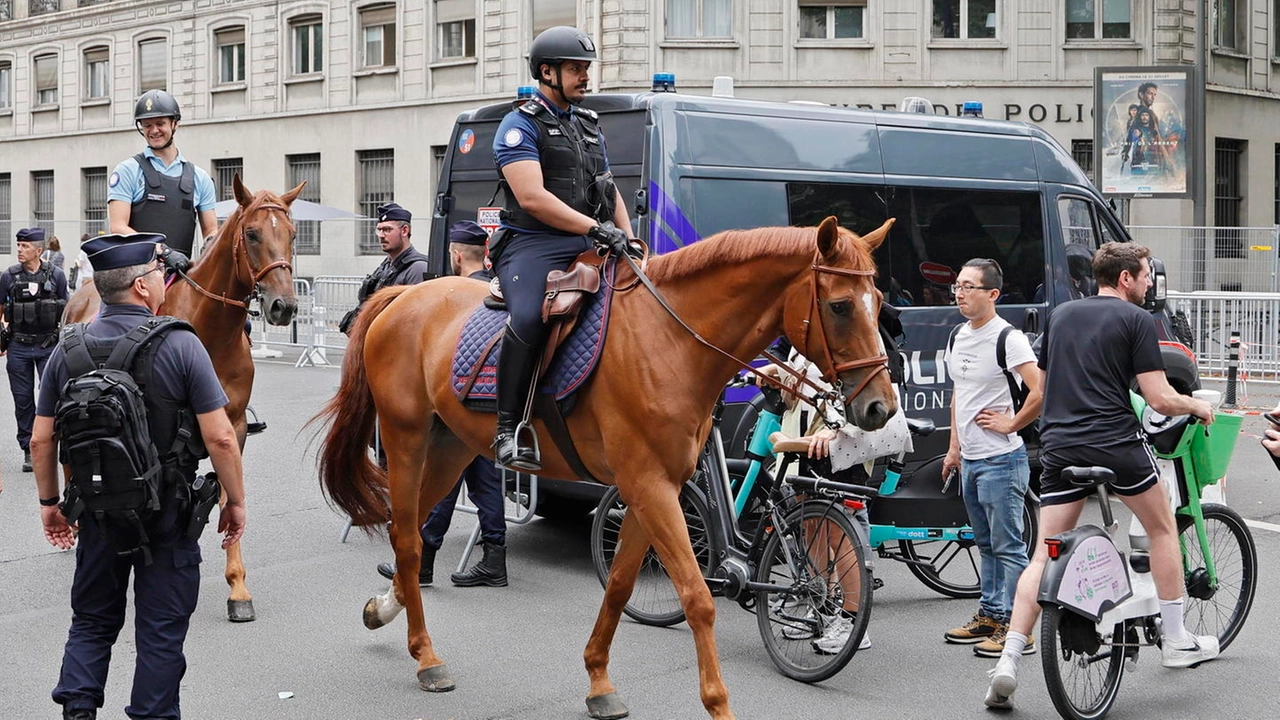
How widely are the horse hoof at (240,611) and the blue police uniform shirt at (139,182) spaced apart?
2415 mm

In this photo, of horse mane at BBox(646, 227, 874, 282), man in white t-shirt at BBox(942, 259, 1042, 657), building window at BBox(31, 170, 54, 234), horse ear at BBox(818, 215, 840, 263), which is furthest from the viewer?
building window at BBox(31, 170, 54, 234)

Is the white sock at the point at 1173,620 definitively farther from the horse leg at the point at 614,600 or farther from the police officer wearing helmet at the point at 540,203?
the police officer wearing helmet at the point at 540,203

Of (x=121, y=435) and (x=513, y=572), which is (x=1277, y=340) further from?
(x=121, y=435)

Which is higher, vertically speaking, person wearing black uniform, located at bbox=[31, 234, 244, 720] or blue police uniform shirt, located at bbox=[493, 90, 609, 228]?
blue police uniform shirt, located at bbox=[493, 90, 609, 228]

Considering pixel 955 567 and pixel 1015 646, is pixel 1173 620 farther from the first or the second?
pixel 955 567

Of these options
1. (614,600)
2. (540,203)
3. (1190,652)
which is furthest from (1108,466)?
(540,203)

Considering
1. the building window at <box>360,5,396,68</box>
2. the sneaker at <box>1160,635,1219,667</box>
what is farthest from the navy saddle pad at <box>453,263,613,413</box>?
the building window at <box>360,5,396,68</box>

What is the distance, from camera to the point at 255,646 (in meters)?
6.55

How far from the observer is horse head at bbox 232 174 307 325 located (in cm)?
729

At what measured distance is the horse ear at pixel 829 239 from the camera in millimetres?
4891

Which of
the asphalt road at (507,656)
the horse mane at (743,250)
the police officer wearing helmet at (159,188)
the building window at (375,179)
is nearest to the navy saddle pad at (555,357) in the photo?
the horse mane at (743,250)

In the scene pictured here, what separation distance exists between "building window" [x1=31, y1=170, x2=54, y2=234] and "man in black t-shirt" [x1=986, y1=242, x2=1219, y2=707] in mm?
40497

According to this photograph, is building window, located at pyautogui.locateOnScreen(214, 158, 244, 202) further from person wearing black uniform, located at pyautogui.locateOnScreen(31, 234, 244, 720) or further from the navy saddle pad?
person wearing black uniform, located at pyautogui.locateOnScreen(31, 234, 244, 720)

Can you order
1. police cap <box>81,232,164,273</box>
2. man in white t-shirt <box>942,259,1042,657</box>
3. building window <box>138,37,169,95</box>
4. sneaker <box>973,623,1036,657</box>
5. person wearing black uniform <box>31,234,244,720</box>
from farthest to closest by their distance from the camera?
building window <box>138,37,169,95</box>
man in white t-shirt <box>942,259,1042,657</box>
sneaker <box>973,623,1036,657</box>
police cap <box>81,232,164,273</box>
person wearing black uniform <box>31,234,244,720</box>
